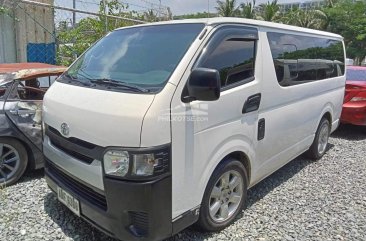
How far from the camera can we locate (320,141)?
5.07 metres

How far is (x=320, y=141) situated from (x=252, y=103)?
2617mm

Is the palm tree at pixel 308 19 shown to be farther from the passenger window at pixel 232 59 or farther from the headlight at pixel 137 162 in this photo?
the headlight at pixel 137 162

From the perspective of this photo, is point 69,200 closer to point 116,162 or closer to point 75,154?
point 75,154

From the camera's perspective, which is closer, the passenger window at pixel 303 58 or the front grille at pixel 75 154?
the front grille at pixel 75 154

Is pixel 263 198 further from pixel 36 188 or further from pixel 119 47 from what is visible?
pixel 36 188

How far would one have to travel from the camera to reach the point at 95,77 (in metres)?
2.84

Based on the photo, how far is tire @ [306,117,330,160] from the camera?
4.89 metres

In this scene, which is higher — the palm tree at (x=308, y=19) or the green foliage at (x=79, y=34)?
the palm tree at (x=308, y=19)

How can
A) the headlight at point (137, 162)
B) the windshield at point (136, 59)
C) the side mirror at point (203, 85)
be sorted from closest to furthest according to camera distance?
the headlight at point (137, 162) → the side mirror at point (203, 85) → the windshield at point (136, 59)

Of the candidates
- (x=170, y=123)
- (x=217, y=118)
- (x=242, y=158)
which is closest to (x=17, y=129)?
(x=170, y=123)

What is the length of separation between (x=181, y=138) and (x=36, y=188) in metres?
2.21

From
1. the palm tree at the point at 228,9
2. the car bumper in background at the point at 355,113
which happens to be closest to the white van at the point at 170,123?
the car bumper in background at the point at 355,113

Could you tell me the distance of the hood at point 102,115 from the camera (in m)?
2.18

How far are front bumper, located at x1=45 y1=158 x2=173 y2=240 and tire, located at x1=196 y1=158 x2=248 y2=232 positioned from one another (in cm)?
49
